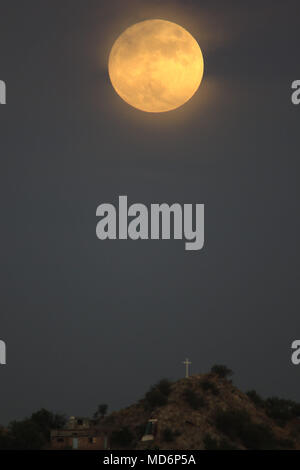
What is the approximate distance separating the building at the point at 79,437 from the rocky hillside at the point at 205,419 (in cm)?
228

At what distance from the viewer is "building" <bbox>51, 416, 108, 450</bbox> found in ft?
281

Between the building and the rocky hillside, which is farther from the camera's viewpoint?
the rocky hillside

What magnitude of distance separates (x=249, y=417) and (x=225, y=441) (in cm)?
938

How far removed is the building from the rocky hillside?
228cm

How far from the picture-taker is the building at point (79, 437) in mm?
85500

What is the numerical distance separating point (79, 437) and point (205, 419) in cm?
1880

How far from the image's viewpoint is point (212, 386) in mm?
102312

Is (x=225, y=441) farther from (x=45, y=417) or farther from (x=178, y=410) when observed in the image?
(x=45, y=417)

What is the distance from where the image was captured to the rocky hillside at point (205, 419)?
8788cm

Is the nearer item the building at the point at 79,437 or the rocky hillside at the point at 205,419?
the building at the point at 79,437

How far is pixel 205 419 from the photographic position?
9319 cm

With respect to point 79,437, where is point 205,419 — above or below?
above
